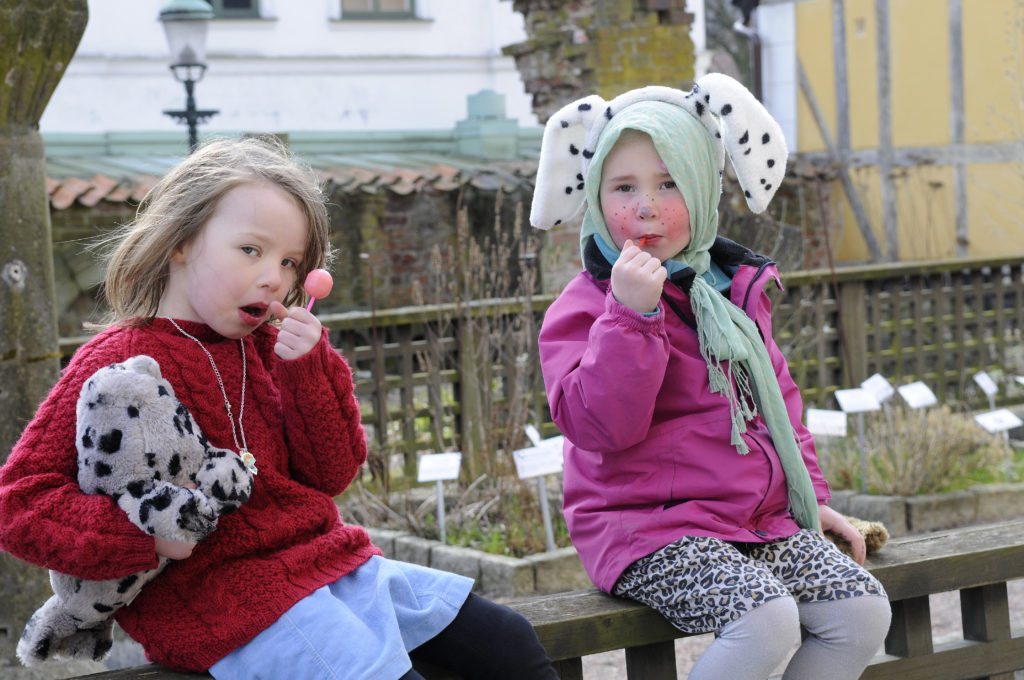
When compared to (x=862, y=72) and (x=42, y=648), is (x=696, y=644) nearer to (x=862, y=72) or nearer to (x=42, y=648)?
(x=42, y=648)

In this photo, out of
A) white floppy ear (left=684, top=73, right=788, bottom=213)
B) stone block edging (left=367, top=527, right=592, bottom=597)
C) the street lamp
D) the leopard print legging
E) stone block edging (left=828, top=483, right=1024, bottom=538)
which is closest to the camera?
the leopard print legging

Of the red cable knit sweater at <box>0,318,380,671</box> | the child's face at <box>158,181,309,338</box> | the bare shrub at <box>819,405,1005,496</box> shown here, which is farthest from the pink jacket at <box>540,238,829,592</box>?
the bare shrub at <box>819,405,1005,496</box>

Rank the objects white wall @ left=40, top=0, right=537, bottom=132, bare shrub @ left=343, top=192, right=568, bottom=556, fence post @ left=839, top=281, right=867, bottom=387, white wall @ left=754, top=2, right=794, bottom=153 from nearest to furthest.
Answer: bare shrub @ left=343, top=192, right=568, bottom=556 < fence post @ left=839, top=281, right=867, bottom=387 < white wall @ left=40, top=0, right=537, bottom=132 < white wall @ left=754, top=2, right=794, bottom=153

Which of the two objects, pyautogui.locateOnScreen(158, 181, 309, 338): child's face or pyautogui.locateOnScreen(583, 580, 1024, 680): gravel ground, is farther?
pyautogui.locateOnScreen(583, 580, 1024, 680): gravel ground

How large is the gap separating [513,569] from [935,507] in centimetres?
205

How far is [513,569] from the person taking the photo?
452 centimetres

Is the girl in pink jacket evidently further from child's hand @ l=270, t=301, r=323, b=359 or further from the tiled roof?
the tiled roof

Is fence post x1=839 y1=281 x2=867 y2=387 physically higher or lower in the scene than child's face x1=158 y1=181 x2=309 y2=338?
lower

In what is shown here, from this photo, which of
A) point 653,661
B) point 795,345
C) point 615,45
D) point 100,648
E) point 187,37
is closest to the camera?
point 100,648

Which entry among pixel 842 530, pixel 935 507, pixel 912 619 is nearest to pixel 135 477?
pixel 842 530

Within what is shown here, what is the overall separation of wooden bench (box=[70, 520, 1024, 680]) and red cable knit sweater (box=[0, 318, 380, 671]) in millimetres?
336

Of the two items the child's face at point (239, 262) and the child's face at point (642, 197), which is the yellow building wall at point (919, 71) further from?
the child's face at point (239, 262)

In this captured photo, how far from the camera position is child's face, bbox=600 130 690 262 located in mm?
2182

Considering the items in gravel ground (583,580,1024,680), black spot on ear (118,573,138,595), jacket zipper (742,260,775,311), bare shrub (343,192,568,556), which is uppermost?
Result: jacket zipper (742,260,775,311)
